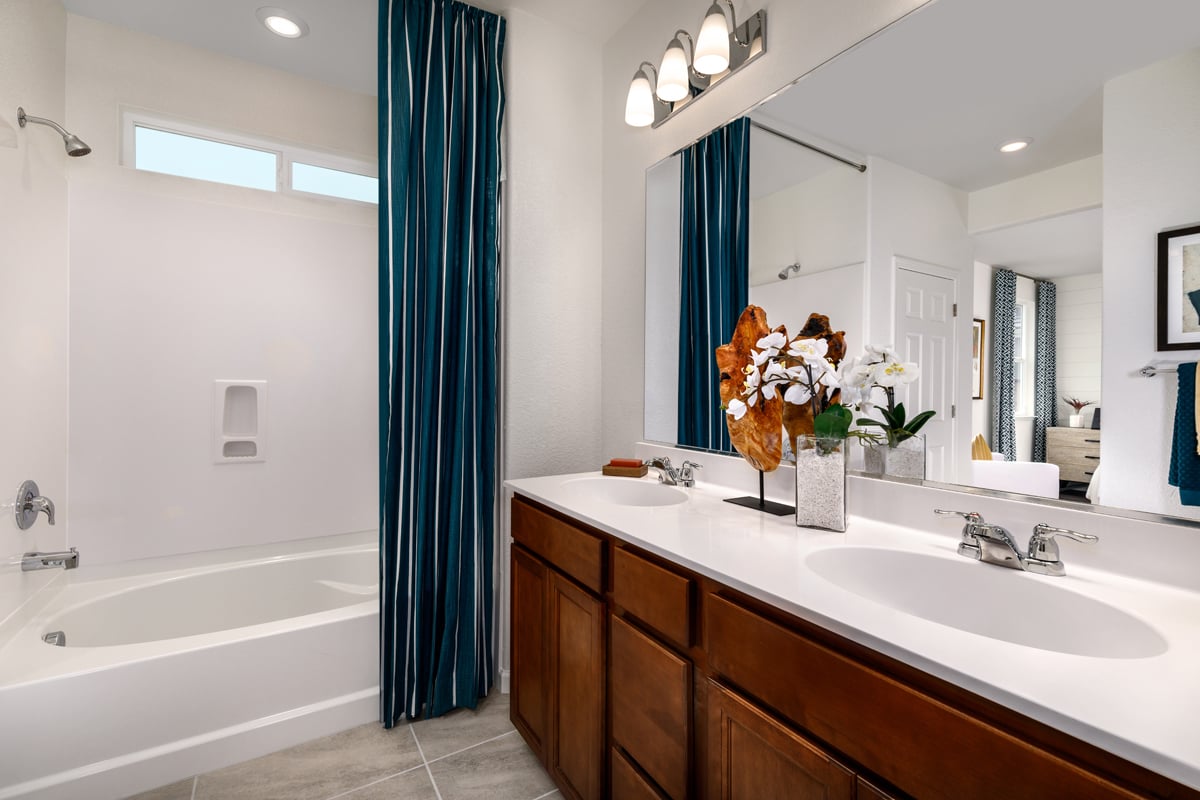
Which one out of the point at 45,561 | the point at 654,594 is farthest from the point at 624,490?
the point at 45,561

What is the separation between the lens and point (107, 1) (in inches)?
81.7

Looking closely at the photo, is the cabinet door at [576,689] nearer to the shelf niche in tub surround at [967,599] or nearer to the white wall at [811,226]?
the shelf niche in tub surround at [967,599]

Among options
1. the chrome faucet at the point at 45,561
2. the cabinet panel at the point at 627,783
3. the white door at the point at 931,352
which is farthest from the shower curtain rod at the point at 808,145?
the chrome faucet at the point at 45,561

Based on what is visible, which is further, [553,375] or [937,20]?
[553,375]

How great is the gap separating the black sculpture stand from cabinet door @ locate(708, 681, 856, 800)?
54 cm

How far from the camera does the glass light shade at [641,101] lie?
194 centimetres

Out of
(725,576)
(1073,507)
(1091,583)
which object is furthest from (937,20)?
(725,576)

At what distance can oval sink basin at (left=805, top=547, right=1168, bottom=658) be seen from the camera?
0.77m

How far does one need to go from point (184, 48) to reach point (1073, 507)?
3.53 metres

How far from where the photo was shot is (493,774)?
169cm

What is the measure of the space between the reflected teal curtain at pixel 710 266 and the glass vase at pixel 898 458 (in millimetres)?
488

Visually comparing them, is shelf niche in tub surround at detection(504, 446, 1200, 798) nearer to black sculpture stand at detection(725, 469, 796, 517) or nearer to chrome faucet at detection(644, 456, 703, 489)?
black sculpture stand at detection(725, 469, 796, 517)

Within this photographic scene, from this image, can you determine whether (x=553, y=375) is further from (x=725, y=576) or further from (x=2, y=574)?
(x=2, y=574)

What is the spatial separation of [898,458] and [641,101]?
1.51m
